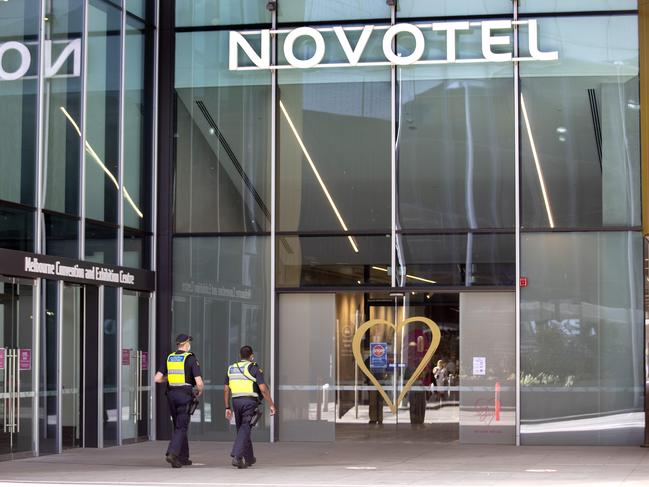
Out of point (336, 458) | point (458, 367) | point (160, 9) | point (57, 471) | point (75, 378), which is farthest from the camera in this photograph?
point (160, 9)

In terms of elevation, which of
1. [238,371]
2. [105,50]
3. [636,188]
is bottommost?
[238,371]

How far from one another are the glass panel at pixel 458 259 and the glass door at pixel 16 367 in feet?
19.8

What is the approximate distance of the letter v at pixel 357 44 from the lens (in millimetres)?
19844

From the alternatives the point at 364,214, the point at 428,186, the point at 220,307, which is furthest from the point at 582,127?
the point at 220,307

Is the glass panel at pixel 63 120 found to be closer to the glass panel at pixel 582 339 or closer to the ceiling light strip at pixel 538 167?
the ceiling light strip at pixel 538 167

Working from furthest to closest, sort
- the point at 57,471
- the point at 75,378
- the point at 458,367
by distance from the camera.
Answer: the point at 458,367, the point at 75,378, the point at 57,471

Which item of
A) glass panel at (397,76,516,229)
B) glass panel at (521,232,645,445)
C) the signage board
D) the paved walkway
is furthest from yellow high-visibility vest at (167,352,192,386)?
glass panel at (521,232,645,445)

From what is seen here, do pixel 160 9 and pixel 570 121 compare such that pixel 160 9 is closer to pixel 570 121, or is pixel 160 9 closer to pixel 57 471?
pixel 570 121

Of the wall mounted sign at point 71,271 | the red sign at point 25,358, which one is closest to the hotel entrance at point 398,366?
the wall mounted sign at point 71,271

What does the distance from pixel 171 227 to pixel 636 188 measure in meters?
7.47

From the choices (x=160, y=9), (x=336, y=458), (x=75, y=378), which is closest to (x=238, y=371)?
(x=336, y=458)

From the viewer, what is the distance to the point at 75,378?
715 inches

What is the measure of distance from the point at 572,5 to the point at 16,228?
9292mm

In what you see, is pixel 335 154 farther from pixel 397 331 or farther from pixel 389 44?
pixel 397 331
